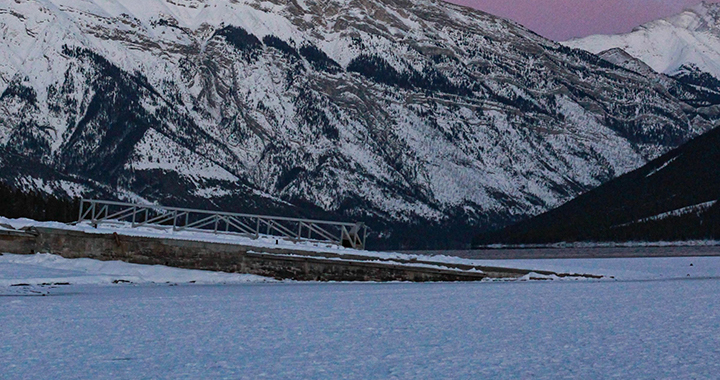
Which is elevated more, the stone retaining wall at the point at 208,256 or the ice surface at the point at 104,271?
the stone retaining wall at the point at 208,256

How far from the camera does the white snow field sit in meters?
16.6

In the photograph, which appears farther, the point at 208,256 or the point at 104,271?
the point at 208,256

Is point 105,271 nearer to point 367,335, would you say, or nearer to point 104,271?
point 104,271

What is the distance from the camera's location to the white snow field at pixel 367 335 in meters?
16.6

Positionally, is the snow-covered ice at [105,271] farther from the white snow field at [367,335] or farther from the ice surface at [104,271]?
the white snow field at [367,335]

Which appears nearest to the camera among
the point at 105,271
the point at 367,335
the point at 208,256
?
Result: the point at 367,335

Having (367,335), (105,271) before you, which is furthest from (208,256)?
(367,335)

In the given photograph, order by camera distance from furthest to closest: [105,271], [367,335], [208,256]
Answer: [208,256] < [105,271] < [367,335]

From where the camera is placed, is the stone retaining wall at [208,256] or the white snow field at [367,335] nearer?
the white snow field at [367,335]

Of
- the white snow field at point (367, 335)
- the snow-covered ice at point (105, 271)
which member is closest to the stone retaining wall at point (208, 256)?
the snow-covered ice at point (105, 271)

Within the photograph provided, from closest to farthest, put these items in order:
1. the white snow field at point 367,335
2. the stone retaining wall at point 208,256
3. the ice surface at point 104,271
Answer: the white snow field at point 367,335
the ice surface at point 104,271
the stone retaining wall at point 208,256

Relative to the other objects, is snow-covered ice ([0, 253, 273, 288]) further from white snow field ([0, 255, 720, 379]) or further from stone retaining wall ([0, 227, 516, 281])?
white snow field ([0, 255, 720, 379])

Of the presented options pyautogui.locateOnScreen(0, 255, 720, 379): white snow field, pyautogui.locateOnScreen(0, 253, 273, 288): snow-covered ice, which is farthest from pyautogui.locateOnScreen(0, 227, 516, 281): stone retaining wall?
pyautogui.locateOnScreen(0, 255, 720, 379): white snow field

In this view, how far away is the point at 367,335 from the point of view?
2098 centimetres
